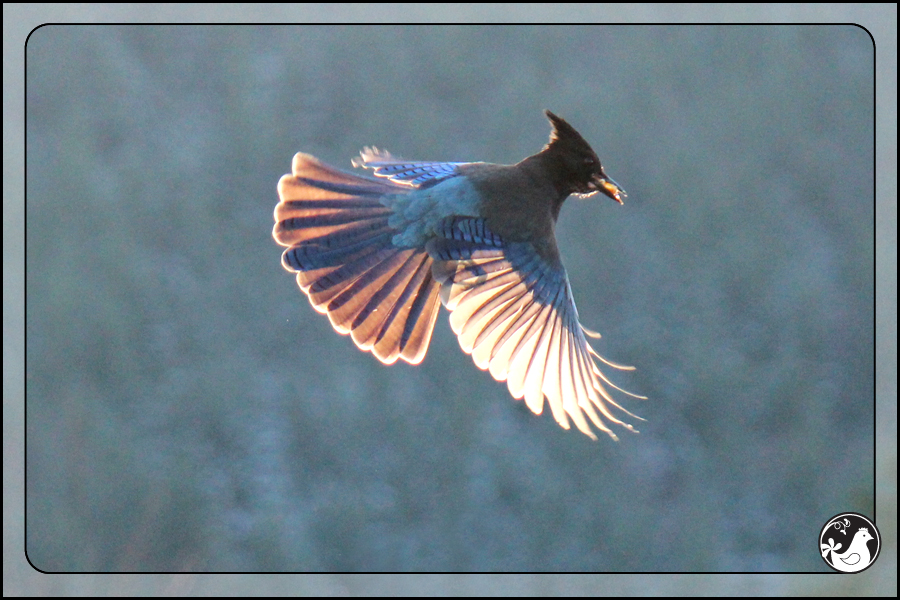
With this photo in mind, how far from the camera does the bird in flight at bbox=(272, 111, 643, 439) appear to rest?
11.0 feet

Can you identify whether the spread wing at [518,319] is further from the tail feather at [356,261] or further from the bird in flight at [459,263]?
the tail feather at [356,261]

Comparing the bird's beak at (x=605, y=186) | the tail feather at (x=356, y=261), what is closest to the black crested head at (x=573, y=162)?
the bird's beak at (x=605, y=186)

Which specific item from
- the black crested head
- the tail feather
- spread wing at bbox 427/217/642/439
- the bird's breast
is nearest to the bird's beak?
the black crested head

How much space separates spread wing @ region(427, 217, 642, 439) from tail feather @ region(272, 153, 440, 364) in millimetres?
159

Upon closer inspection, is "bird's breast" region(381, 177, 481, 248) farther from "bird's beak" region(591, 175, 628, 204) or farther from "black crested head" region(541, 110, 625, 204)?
"bird's beak" region(591, 175, 628, 204)

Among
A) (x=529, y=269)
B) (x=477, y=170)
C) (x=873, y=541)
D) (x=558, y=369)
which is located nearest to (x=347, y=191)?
A: (x=477, y=170)

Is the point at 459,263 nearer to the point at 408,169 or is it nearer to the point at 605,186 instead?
the point at 408,169

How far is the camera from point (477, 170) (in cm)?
356

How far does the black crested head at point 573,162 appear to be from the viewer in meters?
3.51

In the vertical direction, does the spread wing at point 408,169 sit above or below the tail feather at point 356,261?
above

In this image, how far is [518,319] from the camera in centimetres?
345

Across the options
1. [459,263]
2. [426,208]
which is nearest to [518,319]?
[459,263]

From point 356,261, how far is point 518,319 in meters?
0.62

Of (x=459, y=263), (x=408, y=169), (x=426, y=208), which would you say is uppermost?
(x=408, y=169)
